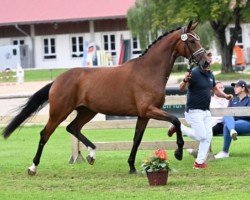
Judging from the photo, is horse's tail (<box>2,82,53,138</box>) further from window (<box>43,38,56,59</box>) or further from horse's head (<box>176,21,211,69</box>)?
window (<box>43,38,56,59</box>)

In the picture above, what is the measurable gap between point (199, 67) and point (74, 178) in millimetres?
2560

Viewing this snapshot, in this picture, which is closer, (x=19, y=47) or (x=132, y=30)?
(x=132, y=30)

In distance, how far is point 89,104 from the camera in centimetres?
1320

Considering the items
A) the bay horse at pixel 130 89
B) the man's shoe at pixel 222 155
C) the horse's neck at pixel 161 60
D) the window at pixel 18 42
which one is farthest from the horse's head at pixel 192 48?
the window at pixel 18 42

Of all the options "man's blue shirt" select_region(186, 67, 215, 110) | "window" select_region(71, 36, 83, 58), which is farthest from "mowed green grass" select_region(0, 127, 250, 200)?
"window" select_region(71, 36, 83, 58)

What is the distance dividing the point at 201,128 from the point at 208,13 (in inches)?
1092

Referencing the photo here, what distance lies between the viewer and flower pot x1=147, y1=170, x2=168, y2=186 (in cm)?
1109

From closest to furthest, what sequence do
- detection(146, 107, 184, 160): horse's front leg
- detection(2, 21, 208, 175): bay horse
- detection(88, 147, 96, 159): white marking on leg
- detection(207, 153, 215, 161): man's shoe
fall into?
detection(146, 107, 184, 160): horse's front leg < detection(2, 21, 208, 175): bay horse < detection(88, 147, 96, 159): white marking on leg < detection(207, 153, 215, 161): man's shoe

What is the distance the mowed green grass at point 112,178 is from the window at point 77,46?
47381 mm

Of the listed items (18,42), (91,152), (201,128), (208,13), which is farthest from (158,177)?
(18,42)

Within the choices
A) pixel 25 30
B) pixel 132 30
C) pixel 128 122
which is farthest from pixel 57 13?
pixel 128 122

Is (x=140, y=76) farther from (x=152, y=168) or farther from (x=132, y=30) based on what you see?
(x=132, y=30)

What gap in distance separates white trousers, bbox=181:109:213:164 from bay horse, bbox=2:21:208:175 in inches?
22.7

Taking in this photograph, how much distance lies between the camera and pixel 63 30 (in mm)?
64125
